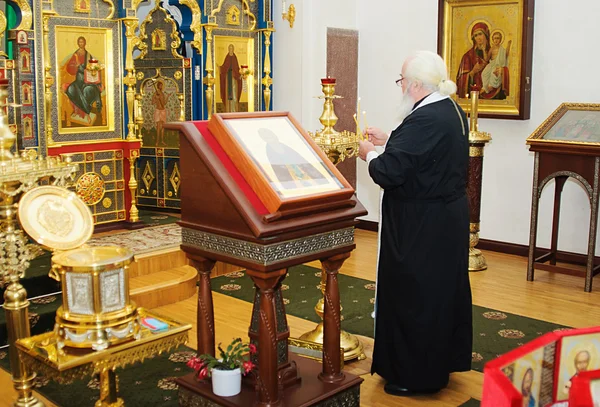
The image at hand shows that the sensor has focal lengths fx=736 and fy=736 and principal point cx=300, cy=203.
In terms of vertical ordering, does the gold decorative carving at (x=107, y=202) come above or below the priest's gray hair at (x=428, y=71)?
below

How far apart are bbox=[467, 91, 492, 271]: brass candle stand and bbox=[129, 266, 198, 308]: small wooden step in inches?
112

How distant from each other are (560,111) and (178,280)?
3993 millimetres

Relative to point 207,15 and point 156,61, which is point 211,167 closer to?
point 207,15

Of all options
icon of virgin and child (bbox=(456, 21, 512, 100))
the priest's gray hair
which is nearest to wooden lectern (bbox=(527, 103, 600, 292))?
icon of virgin and child (bbox=(456, 21, 512, 100))

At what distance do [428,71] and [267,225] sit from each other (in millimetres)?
1482

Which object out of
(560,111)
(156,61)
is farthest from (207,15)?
(560,111)

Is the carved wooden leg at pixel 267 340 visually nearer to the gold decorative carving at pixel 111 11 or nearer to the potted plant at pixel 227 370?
the potted plant at pixel 227 370

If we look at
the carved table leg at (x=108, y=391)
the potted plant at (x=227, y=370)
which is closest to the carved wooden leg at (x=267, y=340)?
the potted plant at (x=227, y=370)

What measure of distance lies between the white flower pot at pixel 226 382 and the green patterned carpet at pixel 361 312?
197 centimetres

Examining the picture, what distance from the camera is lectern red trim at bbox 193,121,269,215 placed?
3277mm

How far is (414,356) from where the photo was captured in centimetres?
425

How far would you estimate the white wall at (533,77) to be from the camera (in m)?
7.52

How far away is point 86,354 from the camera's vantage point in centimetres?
332

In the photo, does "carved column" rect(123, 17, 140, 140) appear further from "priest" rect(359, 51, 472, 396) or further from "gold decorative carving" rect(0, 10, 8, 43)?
"priest" rect(359, 51, 472, 396)
